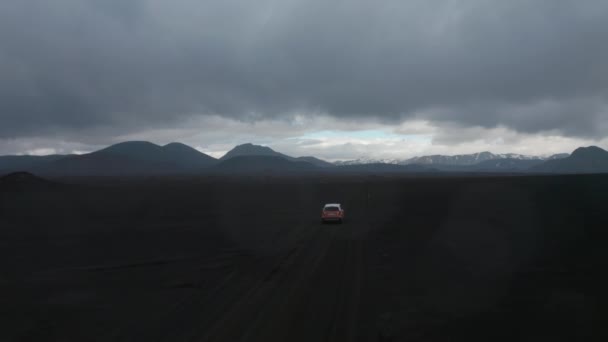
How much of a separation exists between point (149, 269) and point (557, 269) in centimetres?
1378

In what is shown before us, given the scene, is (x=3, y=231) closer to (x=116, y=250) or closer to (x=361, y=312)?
(x=116, y=250)

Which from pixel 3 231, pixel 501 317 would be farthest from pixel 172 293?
pixel 3 231

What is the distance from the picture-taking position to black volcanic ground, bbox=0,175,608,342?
1016 cm

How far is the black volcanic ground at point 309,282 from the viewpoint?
10.2 metres

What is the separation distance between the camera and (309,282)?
1403 centimetres

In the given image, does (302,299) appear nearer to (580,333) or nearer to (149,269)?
(580,333)

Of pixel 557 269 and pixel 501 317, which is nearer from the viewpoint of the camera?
pixel 501 317

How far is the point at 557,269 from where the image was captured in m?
16.0

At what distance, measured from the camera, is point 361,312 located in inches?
434

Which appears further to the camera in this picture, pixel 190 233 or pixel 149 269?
pixel 190 233

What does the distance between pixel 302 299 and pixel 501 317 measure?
4.56 m

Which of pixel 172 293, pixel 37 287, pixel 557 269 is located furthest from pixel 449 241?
pixel 37 287

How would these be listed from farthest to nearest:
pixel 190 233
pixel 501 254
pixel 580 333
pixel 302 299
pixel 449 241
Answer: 1. pixel 190 233
2. pixel 449 241
3. pixel 501 254
4. pixel 302 299
5. pixel 580 333

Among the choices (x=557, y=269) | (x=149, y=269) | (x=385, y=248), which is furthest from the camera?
(x=385, y=248)
